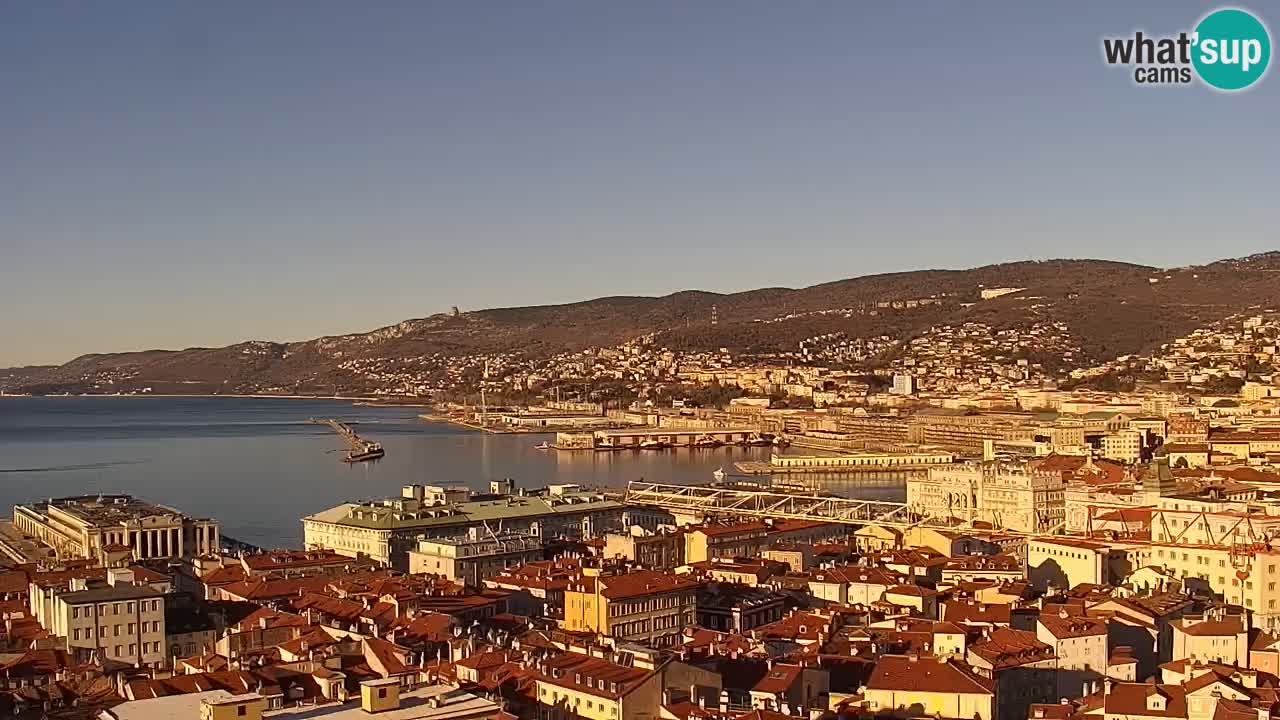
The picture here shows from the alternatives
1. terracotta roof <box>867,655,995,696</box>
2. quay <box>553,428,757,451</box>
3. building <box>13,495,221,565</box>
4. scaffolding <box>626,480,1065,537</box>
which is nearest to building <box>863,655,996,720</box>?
terracotta roof <box>867,655,995,696</box>

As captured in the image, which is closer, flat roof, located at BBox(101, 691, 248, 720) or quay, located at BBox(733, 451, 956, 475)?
flat roof, located at BBox(101, 691, 248, 720)

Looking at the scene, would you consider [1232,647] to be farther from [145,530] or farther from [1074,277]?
[1074,277]

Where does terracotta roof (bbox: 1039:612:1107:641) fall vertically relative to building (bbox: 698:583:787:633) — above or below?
above

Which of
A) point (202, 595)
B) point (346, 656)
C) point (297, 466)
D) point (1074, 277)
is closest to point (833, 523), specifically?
point (202, 595)

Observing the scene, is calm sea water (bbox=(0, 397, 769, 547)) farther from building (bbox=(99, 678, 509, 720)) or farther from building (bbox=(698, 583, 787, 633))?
building (bbox=(99, 678, 509, 720))

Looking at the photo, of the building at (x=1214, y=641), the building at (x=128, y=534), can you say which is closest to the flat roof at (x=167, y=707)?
the building at (x=1214, y=641)

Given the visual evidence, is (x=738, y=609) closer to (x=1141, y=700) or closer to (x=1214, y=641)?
(x=1214, y=641)

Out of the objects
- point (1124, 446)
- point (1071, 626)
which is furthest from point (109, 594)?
point (1124, 446)
